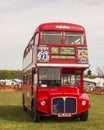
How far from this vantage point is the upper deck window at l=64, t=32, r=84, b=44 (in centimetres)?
2127

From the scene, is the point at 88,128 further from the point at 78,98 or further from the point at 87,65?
the point at 87,65

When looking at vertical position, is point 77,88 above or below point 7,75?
below

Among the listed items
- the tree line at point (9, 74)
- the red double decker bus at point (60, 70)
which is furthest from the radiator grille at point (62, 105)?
the tree line at point (9, 74)

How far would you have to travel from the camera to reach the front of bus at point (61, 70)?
20250mm

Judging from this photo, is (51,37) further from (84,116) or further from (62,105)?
(84,116)

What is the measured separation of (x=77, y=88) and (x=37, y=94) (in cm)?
181

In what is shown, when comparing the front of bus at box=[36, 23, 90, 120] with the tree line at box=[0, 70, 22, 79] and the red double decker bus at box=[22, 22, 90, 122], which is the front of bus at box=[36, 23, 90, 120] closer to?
the red double decker bus at box=[22, 22, 90, 122]

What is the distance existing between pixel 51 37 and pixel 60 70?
59.3 inches

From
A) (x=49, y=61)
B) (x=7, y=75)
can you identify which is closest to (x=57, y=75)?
(x=49, y=61)

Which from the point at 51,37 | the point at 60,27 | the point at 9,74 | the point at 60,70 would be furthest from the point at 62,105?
the point at 9,74

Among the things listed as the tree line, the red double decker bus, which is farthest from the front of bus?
the tree line

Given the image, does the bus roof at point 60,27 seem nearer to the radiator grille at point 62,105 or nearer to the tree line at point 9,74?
the radiator grille at point 62,105

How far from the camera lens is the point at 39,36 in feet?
68.9

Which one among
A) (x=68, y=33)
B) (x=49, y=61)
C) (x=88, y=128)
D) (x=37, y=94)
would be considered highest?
(x=68, y=33)
